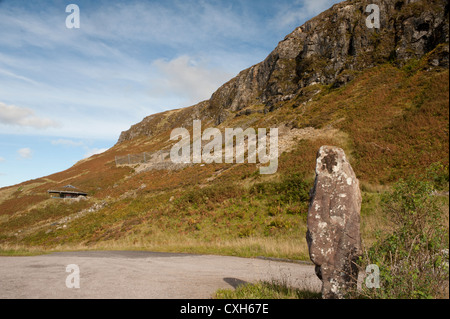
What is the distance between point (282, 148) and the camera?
28.9 meters

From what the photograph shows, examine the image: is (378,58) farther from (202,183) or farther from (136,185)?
(136,185)

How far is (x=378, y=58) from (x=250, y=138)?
2254 cm

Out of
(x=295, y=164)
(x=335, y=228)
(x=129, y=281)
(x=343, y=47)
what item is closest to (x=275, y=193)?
(x=295, y=164)

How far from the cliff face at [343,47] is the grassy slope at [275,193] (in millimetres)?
3796

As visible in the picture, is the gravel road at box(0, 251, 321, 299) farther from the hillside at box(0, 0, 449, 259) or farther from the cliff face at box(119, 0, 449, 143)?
the cliff face at box(119, 0, 449, 143)

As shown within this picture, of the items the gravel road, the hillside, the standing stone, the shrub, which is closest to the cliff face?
the hillside

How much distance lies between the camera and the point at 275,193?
20125 mm

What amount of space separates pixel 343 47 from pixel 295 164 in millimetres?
32990

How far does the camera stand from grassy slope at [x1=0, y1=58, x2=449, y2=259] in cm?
1543

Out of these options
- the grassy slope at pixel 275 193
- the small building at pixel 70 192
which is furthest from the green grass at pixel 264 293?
the small building at pixel 70 192

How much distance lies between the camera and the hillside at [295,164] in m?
16.4

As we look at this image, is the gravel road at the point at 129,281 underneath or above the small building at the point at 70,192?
underneath

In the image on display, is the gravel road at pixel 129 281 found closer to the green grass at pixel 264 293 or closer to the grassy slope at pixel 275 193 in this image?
the green grass at pixel 264 293
